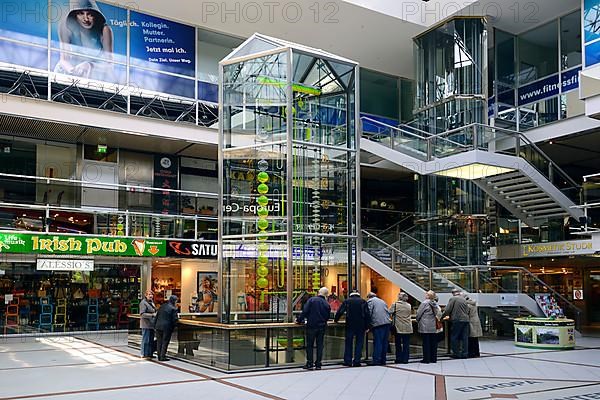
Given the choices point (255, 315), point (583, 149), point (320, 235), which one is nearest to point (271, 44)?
point (320, 235)

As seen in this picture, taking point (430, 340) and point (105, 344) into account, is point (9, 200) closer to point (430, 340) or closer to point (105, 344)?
point (105, 344)

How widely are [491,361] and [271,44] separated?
7.70 metres

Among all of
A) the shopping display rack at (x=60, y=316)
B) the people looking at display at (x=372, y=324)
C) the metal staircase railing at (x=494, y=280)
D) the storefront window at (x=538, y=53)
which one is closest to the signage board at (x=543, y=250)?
the metal staircase railing at (x=494, y=280)

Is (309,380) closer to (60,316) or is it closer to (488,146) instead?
(488,146)

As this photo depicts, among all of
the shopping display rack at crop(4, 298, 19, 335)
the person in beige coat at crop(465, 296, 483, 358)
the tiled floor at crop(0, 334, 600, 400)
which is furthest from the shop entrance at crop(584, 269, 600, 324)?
the shopping display rack at crop(4, 298, 19, 335)

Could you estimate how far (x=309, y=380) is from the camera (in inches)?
416

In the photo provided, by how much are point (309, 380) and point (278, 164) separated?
4882 millimetres

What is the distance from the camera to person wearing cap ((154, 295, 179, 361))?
12.9 m

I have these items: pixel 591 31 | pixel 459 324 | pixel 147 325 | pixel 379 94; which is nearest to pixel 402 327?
pixel 459 324

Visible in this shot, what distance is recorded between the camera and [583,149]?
2519 cm

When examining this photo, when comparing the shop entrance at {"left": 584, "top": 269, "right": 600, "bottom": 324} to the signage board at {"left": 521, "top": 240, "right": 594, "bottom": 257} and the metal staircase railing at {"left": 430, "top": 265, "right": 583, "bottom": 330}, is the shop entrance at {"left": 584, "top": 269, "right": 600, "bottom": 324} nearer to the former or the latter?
the signage board at {"left": 521, "top": 240, "right": 594, "bottom": 257}

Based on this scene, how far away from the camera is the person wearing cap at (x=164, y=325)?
1286cm

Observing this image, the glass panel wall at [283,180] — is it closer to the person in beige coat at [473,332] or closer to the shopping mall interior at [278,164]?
the shopping mall interior at [278,164]

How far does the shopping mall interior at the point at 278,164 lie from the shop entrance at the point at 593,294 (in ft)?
6.19
